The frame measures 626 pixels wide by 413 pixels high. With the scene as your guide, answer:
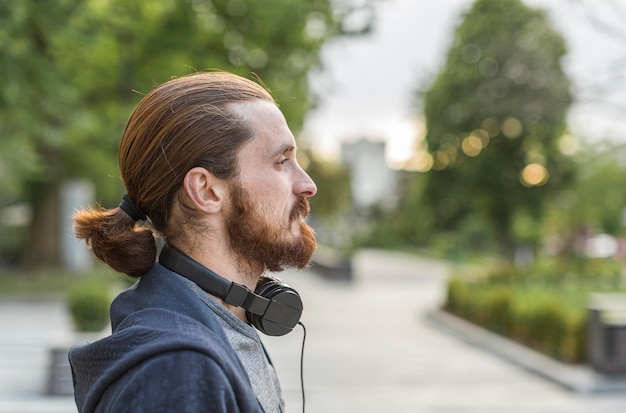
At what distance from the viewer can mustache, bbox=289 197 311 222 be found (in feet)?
5.24

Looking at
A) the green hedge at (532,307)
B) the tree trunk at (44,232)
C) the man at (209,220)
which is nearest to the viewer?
the man at (209,220)

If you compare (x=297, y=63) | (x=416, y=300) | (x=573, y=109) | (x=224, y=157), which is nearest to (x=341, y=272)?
(x=416, y=300)

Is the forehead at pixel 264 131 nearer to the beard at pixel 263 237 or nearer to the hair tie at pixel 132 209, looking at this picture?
the beard at pixel 263 237

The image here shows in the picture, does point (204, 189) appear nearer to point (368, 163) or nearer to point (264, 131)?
point (264, 131)

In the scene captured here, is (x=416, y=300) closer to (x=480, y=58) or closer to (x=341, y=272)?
(x=341, y=272)

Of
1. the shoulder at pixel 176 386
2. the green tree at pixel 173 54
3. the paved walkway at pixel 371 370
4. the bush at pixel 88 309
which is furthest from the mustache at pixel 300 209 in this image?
the green tree at pixel 173 54

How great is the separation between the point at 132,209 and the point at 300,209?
33cm

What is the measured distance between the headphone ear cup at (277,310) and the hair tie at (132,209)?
27 cm

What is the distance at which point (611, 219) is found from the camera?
168 feet

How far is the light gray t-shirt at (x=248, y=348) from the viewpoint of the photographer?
1.49m

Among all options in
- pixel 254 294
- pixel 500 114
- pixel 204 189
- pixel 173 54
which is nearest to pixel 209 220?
pixel 204 189

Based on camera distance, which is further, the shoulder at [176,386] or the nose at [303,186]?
the nose at [303,186]

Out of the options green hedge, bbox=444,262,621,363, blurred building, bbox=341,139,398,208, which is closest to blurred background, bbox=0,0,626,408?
green hedge, bbox=444,262,621,363

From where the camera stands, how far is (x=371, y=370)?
11719 mm
